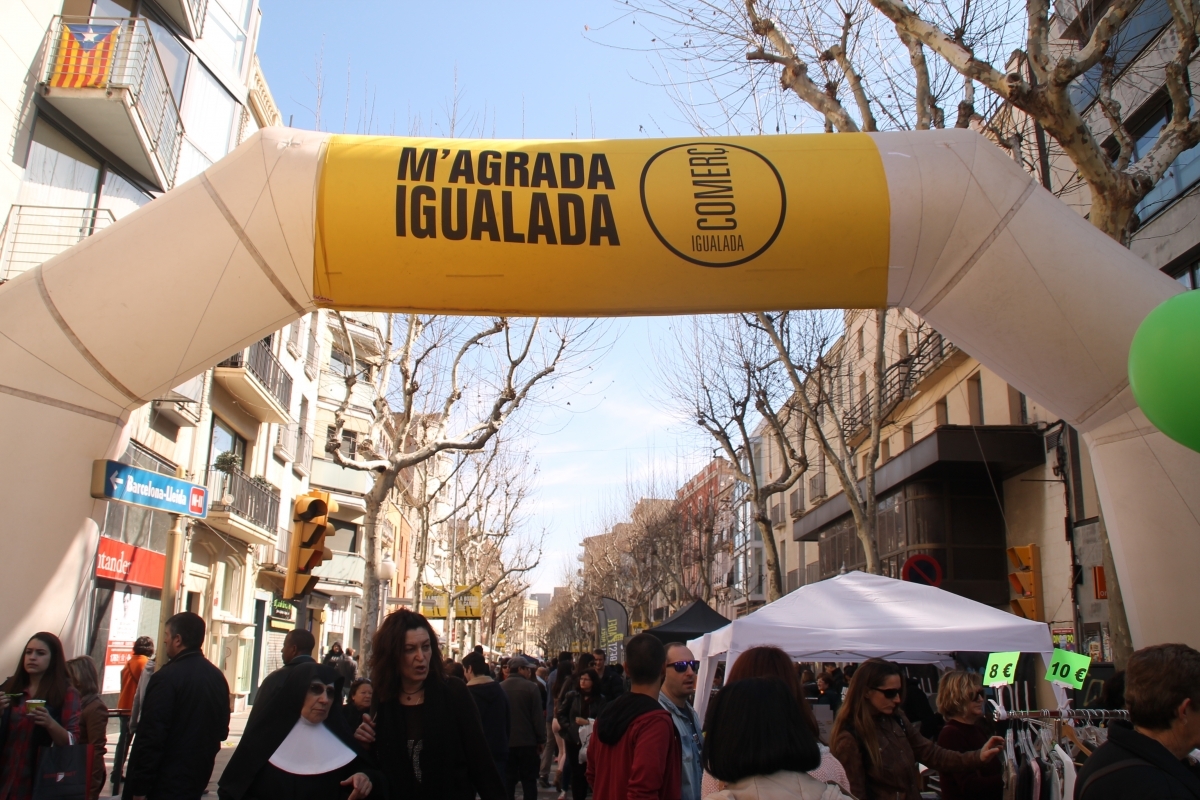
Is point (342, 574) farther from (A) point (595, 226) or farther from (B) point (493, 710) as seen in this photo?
(A) point (595, 226)

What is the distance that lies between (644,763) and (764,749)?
1.19 metres

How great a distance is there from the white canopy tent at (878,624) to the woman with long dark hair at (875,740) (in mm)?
3100

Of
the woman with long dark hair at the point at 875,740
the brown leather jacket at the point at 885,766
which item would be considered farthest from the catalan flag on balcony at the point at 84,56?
the brown leather jacket at the point at 885,766

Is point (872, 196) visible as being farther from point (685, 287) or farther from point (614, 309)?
point (614, 309)

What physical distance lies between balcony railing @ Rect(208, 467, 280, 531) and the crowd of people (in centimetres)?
1549

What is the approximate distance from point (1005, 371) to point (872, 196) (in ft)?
4.46

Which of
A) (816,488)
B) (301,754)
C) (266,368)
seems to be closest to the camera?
(301,754)

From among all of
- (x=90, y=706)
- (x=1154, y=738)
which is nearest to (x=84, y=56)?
(x=90, y=706)

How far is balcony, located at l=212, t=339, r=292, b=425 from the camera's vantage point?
848 inches

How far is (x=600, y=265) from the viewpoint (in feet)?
19.3

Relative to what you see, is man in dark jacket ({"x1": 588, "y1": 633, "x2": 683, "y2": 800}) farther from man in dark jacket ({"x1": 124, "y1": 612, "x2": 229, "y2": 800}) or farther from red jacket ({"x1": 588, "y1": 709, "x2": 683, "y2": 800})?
man in dark jacket ({"x1": 124, "y1": 612, "x2": 229, "y2": 800})

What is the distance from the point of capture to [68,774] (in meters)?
4.81

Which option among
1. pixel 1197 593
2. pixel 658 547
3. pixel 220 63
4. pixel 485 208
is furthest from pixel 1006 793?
pixel 658 547

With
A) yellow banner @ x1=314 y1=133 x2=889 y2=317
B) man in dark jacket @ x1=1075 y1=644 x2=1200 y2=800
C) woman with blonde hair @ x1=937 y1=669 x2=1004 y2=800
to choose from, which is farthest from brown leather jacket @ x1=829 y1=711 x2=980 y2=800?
yellow banner @ x1=314 y1=133 x2=889 y2=317
